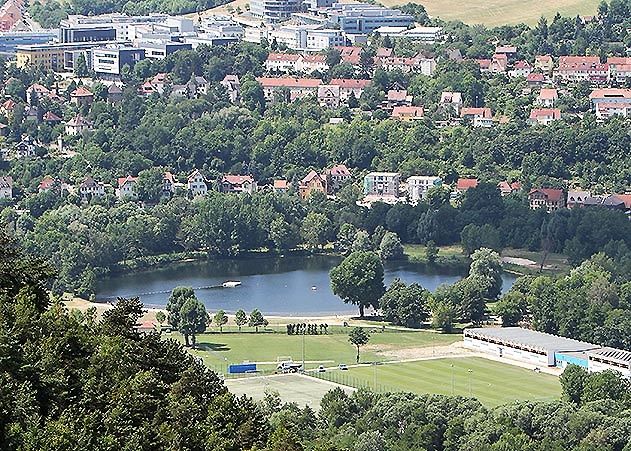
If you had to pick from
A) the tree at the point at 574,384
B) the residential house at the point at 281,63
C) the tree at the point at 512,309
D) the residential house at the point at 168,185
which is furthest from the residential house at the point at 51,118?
the tree at the point at 574,384

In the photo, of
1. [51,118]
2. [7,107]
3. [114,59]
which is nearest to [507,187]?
[51,118]

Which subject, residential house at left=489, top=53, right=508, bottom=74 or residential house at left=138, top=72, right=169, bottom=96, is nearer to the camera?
residential house at left=489, top=53, right=508, bottom=74

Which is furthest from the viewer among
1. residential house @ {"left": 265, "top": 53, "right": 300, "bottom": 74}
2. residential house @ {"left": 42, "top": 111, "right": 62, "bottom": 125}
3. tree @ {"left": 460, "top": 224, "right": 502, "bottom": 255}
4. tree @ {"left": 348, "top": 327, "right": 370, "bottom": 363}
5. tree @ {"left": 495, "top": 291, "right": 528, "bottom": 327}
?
residential house @ {"left": 265, "top": 53, "right": 300, "bottom": 74}

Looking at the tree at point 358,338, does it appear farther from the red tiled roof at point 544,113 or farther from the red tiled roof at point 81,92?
the red tiled roof at point 81,92

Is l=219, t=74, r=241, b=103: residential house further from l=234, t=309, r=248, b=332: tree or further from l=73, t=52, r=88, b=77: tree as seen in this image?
l=234, t=309, r=248, b=332: tree

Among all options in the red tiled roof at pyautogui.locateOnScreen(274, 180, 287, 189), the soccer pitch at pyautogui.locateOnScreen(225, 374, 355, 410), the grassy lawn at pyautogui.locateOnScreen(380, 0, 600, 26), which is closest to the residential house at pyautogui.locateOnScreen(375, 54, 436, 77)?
the grassy lawn at pyautogui.locateOnScreen(380, 0, 600, 26)

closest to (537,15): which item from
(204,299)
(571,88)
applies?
(571,88)
